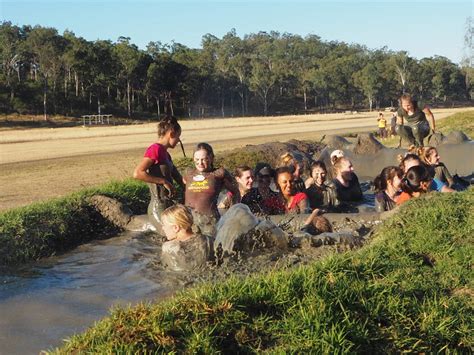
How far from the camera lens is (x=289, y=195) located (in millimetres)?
8562

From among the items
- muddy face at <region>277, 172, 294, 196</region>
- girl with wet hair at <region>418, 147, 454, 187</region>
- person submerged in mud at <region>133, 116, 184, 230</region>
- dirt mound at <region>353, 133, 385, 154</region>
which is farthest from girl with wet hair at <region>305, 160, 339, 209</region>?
dirt mound at <region>353, 133, 385, 154</region>

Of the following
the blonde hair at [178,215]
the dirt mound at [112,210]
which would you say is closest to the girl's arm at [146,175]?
the dirt mound at [112,210]

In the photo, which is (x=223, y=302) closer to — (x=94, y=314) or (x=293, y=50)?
(x=94, y=314)

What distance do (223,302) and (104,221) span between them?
5.38 meters

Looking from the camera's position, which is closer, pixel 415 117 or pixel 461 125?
pixel 415 117

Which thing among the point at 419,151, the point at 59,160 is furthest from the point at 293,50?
the point at 419,151

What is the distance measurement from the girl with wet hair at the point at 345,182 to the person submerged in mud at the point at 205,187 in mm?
2126

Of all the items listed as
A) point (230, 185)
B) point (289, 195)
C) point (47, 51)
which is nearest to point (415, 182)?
point (289, 195)

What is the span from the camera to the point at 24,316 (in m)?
5.32

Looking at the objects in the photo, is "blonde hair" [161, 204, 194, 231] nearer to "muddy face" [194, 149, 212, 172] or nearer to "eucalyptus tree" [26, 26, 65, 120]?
"muddy face" [194, 149, 212, 172]

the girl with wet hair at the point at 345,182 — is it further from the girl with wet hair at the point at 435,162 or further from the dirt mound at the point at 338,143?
the dirt mound at the point at 338,143

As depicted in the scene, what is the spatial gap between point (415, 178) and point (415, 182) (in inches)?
2.0

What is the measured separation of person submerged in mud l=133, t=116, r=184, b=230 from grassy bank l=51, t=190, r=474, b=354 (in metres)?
3.35

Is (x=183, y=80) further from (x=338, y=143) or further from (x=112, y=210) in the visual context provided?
(x=112, y=210)
